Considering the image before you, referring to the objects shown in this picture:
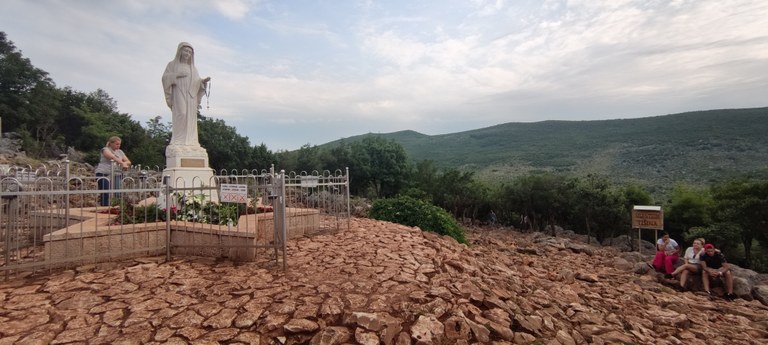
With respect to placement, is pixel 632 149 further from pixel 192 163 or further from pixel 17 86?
pixel 17 86

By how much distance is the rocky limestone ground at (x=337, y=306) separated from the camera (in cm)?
334

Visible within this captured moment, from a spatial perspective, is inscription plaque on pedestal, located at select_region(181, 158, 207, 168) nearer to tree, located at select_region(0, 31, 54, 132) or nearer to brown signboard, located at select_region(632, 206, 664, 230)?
brown signboard, located at select_region(632, 206, 664, 230)

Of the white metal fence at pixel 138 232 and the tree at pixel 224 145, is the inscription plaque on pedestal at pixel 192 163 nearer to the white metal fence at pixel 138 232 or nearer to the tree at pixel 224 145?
the white metal fence at pixel 138 232

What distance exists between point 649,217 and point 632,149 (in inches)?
2172

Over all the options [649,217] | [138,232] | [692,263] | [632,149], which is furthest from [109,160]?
[632,149]

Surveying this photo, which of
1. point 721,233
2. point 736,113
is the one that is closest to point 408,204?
point 721,233

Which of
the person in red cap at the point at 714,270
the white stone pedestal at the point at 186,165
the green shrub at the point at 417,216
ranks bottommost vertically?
the person in red cap at the point at 714,270

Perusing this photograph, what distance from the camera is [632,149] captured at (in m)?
58.1

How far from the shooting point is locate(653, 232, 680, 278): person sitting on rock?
8961 mm

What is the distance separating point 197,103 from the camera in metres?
8.66

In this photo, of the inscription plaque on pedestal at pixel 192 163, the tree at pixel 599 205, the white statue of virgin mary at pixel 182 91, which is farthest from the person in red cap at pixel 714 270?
the tree at pixel 599 205

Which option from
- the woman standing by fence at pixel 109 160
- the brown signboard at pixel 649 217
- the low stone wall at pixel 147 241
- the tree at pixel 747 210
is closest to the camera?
the low stone wall at pixel 147 241

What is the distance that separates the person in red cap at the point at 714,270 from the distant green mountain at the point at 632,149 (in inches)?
1295

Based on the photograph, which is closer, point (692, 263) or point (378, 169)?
point (692, 263)
